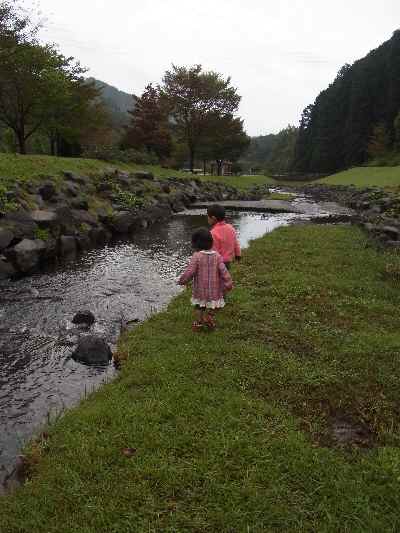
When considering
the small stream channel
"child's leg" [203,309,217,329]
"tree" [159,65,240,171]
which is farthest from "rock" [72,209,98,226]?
"tree" [159,65,240,171]

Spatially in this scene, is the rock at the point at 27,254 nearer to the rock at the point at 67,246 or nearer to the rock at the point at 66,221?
the rock at the point at 67,246

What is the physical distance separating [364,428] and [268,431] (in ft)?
4.95

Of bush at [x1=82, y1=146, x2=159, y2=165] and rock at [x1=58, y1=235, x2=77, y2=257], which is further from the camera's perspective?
bush at [x1=82, y1=146, x2=159, y2=165]

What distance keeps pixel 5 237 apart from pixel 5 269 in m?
1.64

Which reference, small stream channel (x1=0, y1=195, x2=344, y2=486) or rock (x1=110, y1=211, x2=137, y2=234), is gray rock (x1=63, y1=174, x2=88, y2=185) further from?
small stream channel (x1=0, y1=195, x2=344, y2=486)

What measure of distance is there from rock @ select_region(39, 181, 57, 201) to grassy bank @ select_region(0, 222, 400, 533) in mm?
14763

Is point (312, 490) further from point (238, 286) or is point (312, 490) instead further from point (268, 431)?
point (238, 286)

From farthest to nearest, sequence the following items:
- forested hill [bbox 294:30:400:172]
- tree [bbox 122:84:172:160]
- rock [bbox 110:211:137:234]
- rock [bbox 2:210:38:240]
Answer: forested hill [bbox 294:30:400:172], tree [bbox 122:84:172:160], rock [bbox 110:211:137:234], rock [bbox 2:210:38:240]

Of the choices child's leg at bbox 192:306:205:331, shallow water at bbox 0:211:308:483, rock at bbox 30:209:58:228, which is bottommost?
shallow water at bbox 0:211:308:483

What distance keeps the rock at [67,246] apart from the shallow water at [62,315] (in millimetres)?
714

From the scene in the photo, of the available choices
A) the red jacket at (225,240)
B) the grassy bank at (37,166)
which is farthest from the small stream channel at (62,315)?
the grassy bank at (37,166)

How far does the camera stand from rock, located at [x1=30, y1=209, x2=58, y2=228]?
17986 mm

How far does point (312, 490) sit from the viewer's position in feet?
14.8

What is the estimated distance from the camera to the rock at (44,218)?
17986mm
